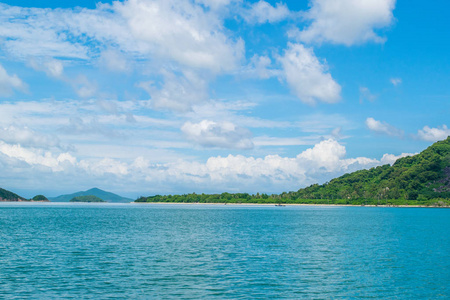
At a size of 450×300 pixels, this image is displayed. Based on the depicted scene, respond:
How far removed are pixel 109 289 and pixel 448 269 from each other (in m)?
39.7

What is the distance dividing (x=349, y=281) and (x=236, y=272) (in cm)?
1205

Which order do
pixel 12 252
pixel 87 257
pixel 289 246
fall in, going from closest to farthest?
pixel 87 257 < pixel 12 252 < pixel 289 246

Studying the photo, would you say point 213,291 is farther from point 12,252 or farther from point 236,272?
point 12,252

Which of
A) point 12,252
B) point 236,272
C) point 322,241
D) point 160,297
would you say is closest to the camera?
point 160,297

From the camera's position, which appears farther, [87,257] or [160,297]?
[87,257]

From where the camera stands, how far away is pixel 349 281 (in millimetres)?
41781

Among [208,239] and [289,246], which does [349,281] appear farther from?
[208,239]

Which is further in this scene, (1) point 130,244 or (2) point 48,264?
(1) point 130,244

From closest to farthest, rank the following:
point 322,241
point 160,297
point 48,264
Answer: point 160,297, point 48,264, point 322,241

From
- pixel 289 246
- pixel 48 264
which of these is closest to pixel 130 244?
pixel 48 264

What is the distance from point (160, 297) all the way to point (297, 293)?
40.1 feet

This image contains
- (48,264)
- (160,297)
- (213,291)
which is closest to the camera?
(160,297)

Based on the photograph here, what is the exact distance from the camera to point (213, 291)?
36812mm

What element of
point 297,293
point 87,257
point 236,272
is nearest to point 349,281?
point 297,293
